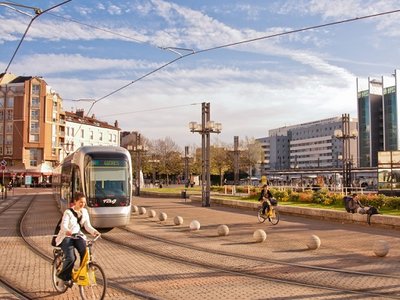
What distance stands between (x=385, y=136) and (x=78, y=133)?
6753 cm

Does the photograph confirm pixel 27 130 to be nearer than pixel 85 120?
Yes

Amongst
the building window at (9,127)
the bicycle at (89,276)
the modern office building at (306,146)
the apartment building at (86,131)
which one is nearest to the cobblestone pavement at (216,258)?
the bicycle at (89,276)

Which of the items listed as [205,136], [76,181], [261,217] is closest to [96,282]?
[76,181]

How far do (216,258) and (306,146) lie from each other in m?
167

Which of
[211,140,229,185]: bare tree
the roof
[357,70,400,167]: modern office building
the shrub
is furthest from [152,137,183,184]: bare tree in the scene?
the shrub

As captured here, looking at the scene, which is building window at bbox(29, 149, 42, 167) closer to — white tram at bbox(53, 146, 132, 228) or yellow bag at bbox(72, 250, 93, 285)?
white tram at bbox(53, 146, 132, 228)

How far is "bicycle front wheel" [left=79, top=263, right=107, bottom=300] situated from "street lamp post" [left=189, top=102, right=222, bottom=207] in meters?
25.5

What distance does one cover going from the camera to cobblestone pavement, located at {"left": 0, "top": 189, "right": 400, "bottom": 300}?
8.97 meters

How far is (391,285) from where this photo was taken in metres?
9.55

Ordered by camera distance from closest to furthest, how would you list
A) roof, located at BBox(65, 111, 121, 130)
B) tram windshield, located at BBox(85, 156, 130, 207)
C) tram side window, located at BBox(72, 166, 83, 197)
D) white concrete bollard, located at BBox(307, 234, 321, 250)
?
white concrete bollard, located at BBox(307, 234, 321, 250), tram windshield, located at BBox(85, 156, 130, 207), tram side window, located at BBox(72, 166, 83, 197), roof, located at BBox(65, 111, 121, 130)

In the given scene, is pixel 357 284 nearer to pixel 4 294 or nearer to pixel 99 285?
pixel 99 285

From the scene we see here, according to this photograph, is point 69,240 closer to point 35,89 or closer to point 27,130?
point 27,130

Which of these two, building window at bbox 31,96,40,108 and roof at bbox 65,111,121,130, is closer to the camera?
building window at bbox 31,96,40,108

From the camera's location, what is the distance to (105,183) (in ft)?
60.6
